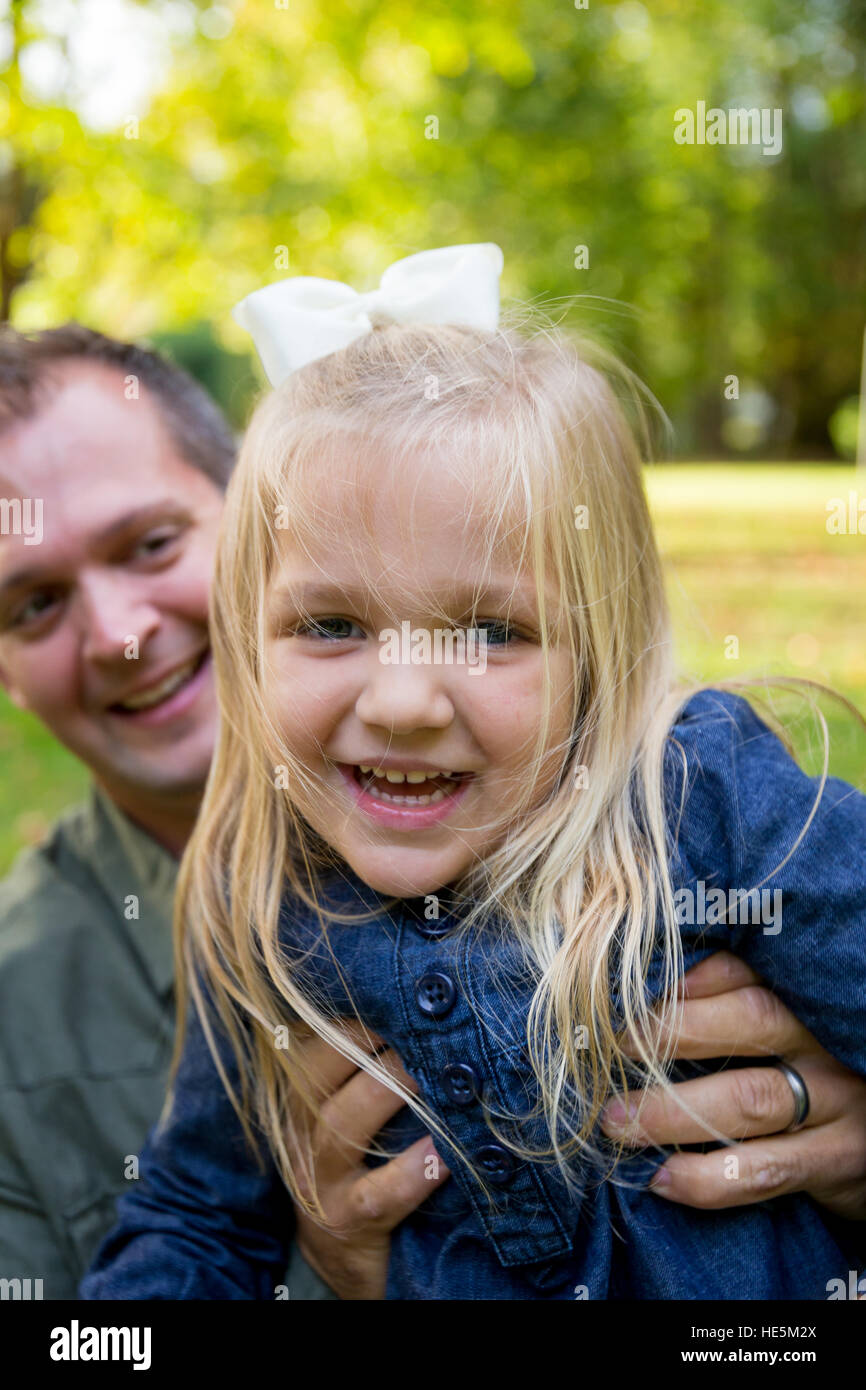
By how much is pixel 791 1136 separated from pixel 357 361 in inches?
46.0

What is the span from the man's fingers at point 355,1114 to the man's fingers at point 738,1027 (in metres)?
0.36

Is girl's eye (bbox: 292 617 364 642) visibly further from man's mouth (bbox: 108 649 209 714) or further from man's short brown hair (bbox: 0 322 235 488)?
man's short brown hair (bbox: 0 322 235 488)

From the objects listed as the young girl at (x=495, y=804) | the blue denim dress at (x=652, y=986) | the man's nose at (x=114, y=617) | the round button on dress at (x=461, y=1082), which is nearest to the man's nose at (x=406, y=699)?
the young girl at (x=495, y=804)

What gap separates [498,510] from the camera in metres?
1.44

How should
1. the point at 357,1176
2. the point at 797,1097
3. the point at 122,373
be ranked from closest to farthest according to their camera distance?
the point at 797,1097 → the point at 357,1176 → the point at 122,373

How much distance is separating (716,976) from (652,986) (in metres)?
0.11

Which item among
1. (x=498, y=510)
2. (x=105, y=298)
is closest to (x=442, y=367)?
(x=498, y=510)

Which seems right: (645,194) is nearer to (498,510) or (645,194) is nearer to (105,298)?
(105,298)

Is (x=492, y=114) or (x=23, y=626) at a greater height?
(x=492, y=114)

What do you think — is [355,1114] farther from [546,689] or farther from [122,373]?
[122,373]

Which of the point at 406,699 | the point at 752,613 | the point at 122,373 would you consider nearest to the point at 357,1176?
the point at 406,699

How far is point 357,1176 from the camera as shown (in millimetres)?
1757

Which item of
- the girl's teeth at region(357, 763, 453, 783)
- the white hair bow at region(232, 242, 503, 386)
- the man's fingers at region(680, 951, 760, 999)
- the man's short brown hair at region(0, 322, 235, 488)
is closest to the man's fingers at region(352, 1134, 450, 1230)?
the man's fingers at region(680, 951, 760, 999)

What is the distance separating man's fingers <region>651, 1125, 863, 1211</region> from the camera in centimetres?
154
